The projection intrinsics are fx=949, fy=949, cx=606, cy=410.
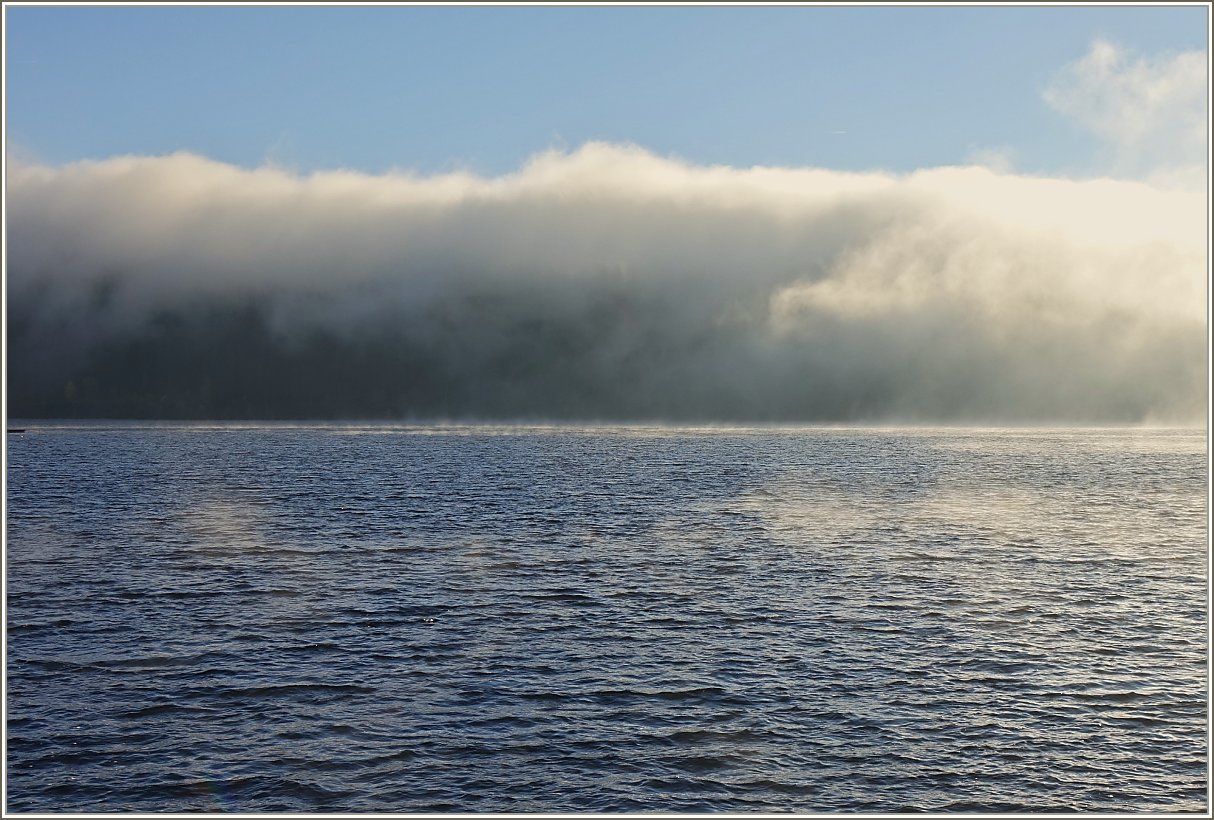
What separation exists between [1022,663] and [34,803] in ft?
128

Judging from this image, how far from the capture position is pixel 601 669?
4175cm

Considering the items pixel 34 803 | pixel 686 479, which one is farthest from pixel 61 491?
pixel 34 803

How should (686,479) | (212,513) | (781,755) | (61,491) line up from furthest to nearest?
(686,479)
(61,491)
(212,513)
(781,755)

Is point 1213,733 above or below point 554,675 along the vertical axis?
above

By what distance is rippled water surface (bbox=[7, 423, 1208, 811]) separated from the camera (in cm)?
3042

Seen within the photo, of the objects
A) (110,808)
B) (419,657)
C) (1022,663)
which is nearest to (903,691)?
(1022,663)

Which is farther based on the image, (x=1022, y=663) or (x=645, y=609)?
(x=645, y=609)

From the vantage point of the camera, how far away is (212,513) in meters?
102

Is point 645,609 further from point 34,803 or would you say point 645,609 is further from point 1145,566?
point 1145,566

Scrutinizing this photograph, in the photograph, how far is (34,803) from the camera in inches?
1136

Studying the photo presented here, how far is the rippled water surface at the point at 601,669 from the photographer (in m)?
30.4

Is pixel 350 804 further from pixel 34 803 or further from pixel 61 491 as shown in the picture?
pixel 61 491

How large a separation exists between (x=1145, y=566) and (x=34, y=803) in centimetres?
7034

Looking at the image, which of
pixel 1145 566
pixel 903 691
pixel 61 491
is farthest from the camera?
pixel 61 491
